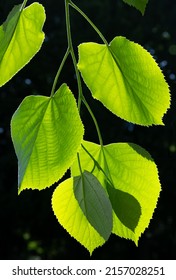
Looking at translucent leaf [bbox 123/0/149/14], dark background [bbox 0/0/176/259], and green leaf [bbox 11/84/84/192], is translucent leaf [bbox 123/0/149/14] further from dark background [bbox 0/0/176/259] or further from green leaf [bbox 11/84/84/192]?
dark background [bbox 0/0/176/259]

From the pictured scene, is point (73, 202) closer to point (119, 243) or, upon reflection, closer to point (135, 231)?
point (135, 231)

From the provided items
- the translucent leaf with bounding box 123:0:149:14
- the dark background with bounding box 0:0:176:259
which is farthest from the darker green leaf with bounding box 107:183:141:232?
the dark background with bounding box 0:0:176:259

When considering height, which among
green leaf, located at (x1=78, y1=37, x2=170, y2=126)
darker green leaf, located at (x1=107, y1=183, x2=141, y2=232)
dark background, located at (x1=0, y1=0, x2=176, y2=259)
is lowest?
dark background, located at (x1=0, y1=0, x2=176, y2=259)

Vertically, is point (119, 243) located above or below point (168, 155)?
below

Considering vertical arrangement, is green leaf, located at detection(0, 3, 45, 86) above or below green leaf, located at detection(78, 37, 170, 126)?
above

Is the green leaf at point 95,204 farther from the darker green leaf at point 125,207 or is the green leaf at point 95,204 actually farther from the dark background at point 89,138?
the dark background at point 89,138

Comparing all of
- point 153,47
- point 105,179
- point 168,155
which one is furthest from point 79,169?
point 153,47

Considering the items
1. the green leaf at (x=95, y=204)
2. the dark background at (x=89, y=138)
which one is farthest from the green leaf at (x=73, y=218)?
the dark background at (x=89, y=138)
